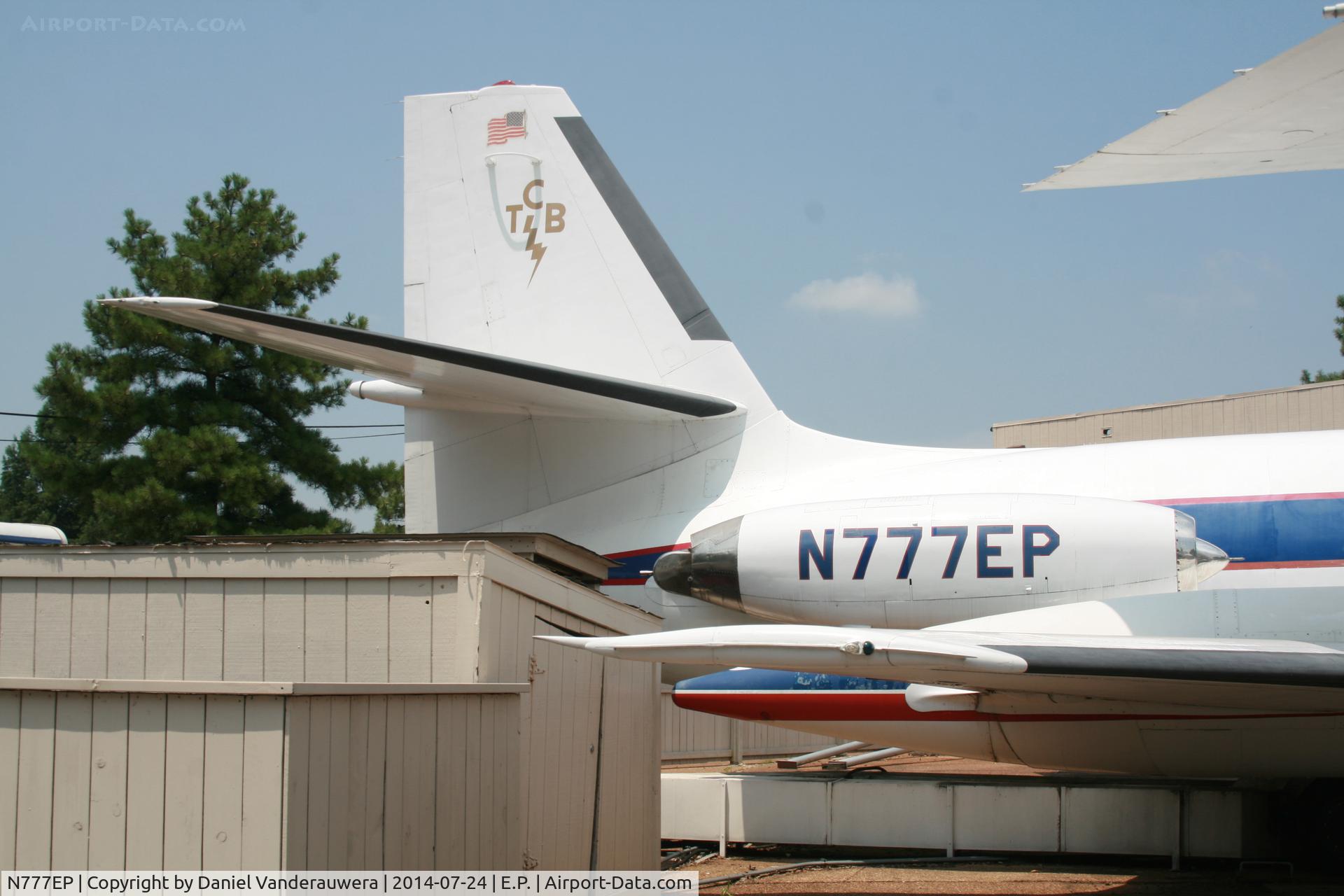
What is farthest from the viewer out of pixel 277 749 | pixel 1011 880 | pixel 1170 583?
pixel 1011 880

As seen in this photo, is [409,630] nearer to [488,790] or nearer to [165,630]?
[488,790]

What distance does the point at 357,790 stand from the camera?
5.22 meters

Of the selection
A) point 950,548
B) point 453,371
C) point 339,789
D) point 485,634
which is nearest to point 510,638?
point 485,634

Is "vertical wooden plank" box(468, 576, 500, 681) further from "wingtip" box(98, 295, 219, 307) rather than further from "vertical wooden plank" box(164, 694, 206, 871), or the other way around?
"wingtip" box(98, 295, 219, 307)

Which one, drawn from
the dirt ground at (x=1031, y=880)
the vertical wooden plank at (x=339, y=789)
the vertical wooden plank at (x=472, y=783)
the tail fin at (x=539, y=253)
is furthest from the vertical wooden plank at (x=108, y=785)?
the tail fin at (x=539, y=253)

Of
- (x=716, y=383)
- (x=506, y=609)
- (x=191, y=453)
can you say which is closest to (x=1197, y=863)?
(x=716, y=383)

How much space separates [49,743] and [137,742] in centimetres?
41

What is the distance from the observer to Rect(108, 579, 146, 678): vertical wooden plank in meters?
5.84

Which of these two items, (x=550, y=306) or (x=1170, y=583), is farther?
(x=550, y=306)

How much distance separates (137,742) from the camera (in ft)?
16.6

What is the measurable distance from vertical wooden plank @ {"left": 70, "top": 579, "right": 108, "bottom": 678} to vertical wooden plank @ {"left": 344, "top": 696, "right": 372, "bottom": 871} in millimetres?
1398

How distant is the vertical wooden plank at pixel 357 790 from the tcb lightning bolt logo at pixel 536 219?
20.3ft

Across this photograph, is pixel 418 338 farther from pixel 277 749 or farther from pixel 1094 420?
pixel 1094 420

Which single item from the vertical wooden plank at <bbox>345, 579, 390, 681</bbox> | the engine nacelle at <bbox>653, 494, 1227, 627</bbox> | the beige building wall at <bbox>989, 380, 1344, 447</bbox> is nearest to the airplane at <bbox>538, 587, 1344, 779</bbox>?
the engine nacelle at <bbox>653, 494, 1227, 627</bbox>
